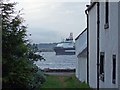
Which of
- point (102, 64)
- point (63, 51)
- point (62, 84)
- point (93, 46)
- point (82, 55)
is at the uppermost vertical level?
point (93, 46)

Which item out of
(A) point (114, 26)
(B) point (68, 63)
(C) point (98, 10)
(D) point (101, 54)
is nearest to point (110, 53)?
(A) point (114, 26)

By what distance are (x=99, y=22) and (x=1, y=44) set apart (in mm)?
7800

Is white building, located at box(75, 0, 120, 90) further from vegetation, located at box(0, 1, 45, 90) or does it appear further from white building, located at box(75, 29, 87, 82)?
white building, located at box(75, 29, 87, 82)

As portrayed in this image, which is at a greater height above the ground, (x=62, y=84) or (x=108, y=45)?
(x=108, y=45)

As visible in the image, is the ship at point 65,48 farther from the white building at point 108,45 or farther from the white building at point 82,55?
the white building at point 108,45

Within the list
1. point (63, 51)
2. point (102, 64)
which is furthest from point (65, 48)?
point (102, 64)

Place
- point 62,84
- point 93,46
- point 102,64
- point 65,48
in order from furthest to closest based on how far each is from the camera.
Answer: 1. point 65,48
2. point 62,84
3. point 93,46
4. point 102,64

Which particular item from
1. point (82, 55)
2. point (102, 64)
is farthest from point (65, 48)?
point (102, 64)

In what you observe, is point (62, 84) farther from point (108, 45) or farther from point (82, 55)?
point (108, 45)

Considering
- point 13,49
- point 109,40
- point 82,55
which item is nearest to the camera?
point 13,49

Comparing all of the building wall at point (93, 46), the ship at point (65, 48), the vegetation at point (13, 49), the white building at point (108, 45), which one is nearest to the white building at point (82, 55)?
the building wall at point (93, 46)

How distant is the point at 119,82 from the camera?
48.6ft

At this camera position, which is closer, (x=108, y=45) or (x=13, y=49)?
(x=13, y=49)

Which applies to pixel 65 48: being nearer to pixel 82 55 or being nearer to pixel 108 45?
pixel 82 55
